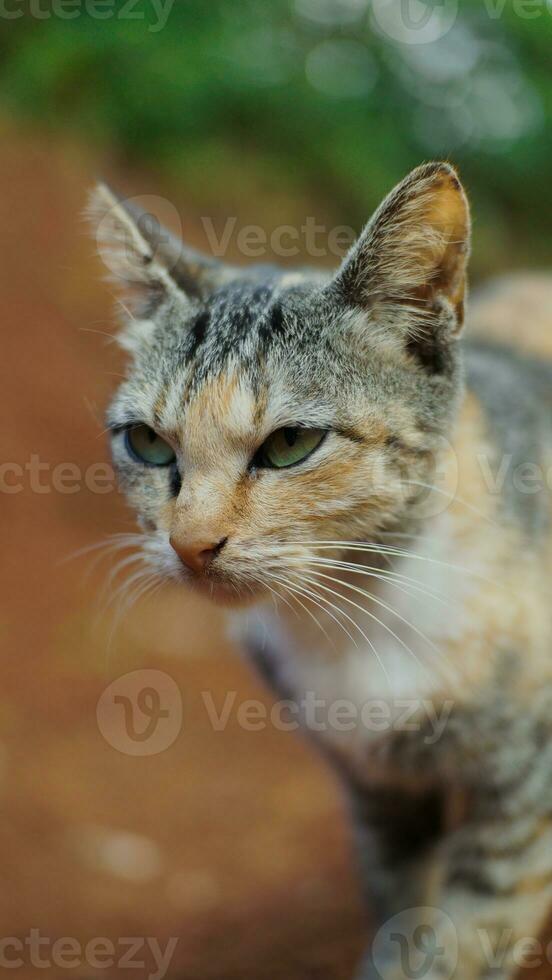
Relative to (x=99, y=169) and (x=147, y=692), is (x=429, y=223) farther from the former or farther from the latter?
(x=99, y=169)

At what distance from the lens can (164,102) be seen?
6199 mm

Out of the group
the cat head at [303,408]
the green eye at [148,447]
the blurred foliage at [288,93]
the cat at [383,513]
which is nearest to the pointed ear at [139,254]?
the cat at [383,513]

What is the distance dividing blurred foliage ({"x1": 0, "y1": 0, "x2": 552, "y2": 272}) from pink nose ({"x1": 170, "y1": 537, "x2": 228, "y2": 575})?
16.1 feet

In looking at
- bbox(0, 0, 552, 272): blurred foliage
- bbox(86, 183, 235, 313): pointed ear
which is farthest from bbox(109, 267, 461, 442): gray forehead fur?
bbox(0, 0, 552, 272): blurred foliage

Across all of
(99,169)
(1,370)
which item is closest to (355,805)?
(1,370)

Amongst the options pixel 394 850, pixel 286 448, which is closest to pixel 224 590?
pixel 286 448

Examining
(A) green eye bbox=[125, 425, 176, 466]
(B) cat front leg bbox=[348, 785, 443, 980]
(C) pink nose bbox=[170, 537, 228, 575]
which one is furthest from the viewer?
(B) cat front leg bbox=[348, 785, 443, 980]

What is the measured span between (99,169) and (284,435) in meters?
4.88

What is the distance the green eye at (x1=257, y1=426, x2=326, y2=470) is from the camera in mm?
1880

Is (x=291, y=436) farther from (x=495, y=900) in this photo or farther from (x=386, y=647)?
(x=495, y=900)

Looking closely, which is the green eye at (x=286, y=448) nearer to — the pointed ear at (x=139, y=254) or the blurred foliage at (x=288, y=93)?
the pointed ear at (x=139, y=254)

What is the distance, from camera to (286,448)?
1.89 metres

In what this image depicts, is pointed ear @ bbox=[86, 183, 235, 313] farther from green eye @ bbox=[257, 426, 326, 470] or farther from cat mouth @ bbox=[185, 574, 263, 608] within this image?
cat mouth @ bbox=[185, 574, 263, 608]

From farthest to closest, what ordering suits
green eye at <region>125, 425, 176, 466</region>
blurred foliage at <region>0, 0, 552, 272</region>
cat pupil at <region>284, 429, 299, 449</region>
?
blurred foliage at <region>0, 0, 552, 272</region> → green eye at <region>125, 425, 176, 466</region> → cat pupil at <region>284, 429, 299, 449</region>
